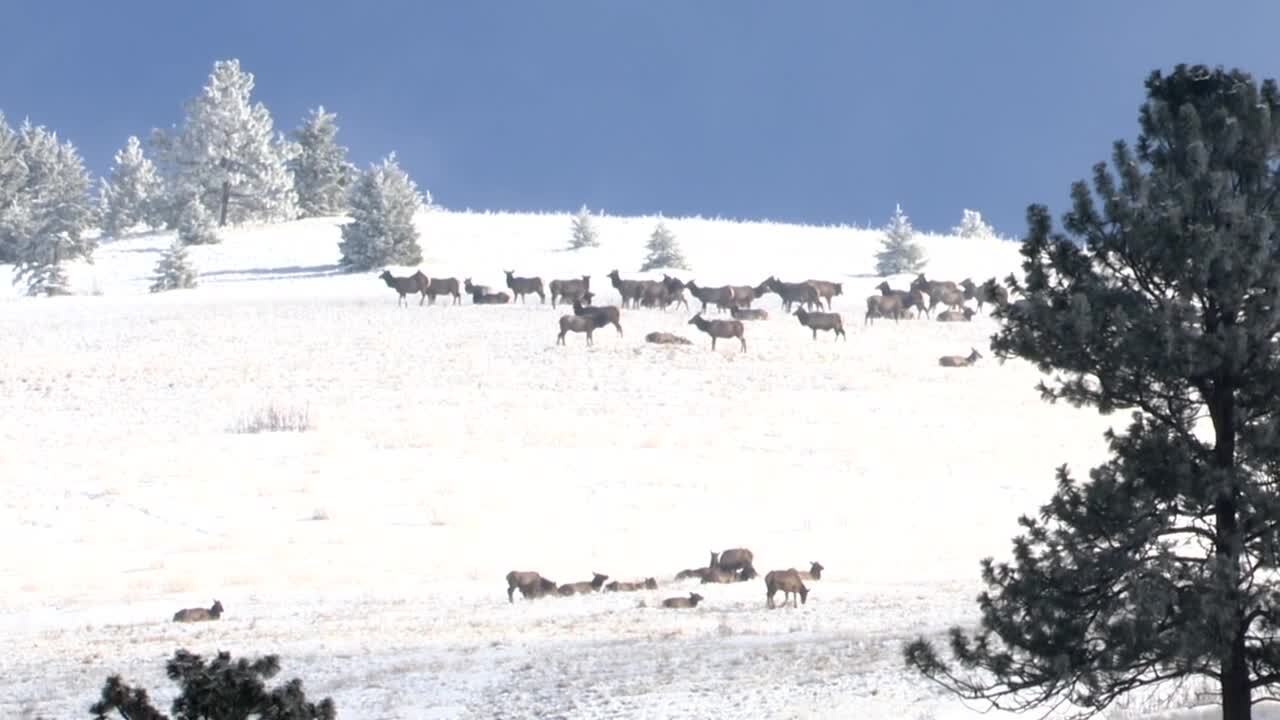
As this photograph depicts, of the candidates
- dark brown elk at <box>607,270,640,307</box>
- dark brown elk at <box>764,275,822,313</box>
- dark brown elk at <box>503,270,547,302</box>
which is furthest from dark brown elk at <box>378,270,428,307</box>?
dark brown elk at <box>764,275,822,313</box>

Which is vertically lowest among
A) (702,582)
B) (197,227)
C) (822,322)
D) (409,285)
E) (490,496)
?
(702,582)

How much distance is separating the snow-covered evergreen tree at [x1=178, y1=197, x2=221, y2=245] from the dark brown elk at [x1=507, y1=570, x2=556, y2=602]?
66517 mm

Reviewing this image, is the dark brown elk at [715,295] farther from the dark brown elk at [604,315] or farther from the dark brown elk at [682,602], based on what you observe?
the dark brown elk at [682,602]

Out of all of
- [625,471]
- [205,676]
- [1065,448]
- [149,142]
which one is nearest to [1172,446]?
[205,676]

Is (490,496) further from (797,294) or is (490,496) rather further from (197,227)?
(197,227)

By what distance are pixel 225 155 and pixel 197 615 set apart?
2974 inches

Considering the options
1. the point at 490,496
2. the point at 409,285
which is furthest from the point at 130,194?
the point at 490,496

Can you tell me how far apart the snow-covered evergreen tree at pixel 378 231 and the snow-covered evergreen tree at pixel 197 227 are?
11215 millimetres

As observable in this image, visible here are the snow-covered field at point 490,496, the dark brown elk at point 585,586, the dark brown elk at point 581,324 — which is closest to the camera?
the snow-covered field at point 490,496

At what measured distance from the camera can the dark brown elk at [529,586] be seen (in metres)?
23.9

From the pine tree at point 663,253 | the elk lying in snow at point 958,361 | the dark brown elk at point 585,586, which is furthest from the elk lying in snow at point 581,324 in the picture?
the dark brown elk at point 585,586

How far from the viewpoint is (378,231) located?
253 feet

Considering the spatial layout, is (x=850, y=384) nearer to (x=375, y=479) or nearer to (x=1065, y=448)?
(x=1065, y=448)

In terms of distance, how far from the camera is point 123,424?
41906 millimetres
